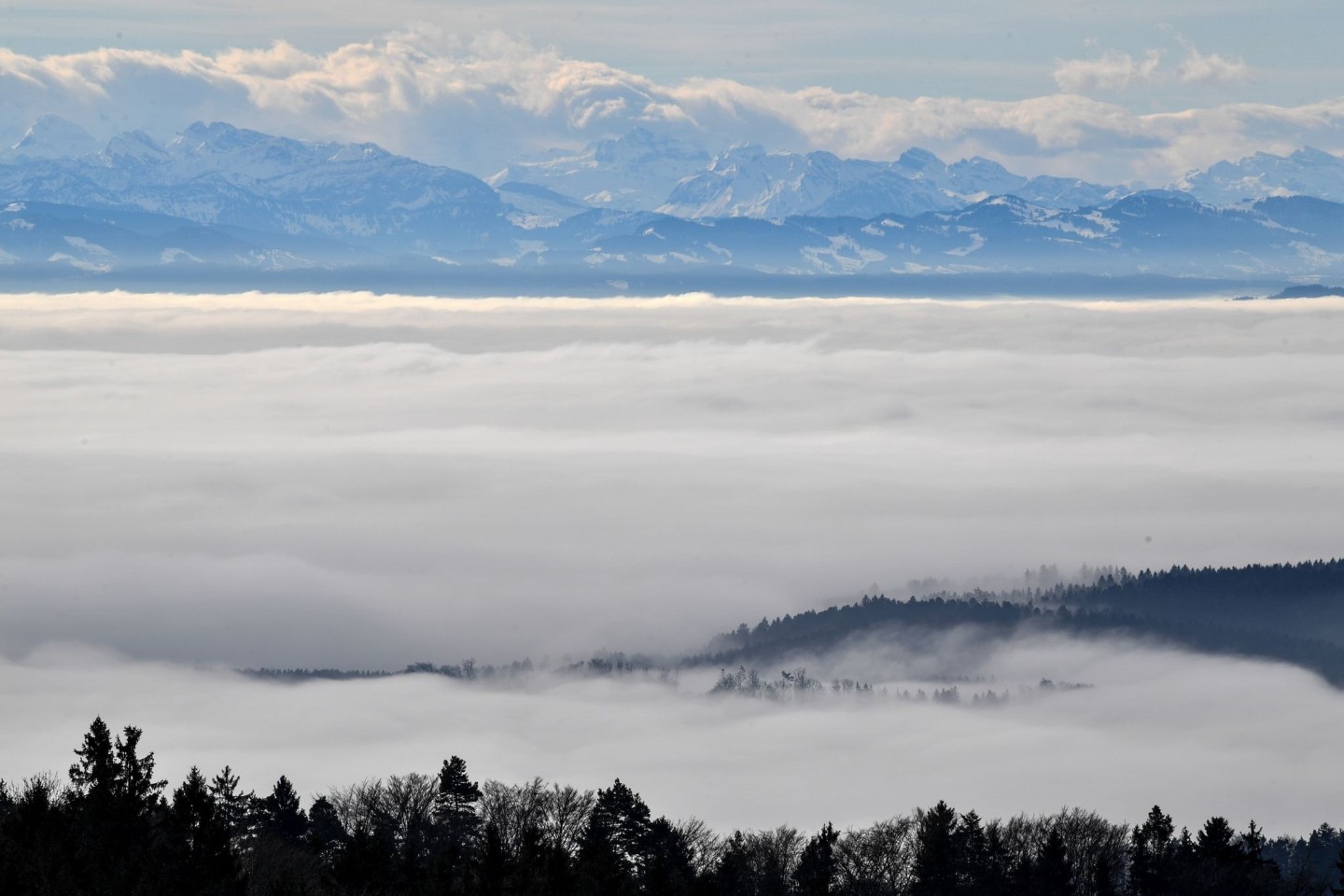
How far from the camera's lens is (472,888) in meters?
60.7

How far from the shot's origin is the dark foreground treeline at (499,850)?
190ft

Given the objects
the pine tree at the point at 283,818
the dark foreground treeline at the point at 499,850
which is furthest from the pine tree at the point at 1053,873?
the pine tree at the point at 283,818

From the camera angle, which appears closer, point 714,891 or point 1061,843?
point 714,891

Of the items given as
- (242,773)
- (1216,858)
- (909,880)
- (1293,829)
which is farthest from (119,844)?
(1293,829)

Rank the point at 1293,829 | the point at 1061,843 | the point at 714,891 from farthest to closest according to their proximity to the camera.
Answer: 1. the point at 1293,829
2. the point at 1061,843
3. the point at 714,891

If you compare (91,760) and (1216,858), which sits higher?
(91,760)

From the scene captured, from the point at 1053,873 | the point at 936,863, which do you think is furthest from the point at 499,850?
the point at 1053,873

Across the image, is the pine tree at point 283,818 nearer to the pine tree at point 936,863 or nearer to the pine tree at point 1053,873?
the pine tree at point 936,863

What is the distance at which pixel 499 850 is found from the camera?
62031 millimetres

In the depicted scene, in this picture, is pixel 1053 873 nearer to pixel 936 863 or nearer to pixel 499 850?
pixel 936 863

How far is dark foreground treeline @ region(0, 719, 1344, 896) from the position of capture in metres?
57.9

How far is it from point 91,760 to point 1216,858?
161 ft

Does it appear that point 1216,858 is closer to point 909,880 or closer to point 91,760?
point 909,880

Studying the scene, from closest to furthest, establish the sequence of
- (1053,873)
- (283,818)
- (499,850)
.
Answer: (499,850) → (1053,873) → (283,818)
